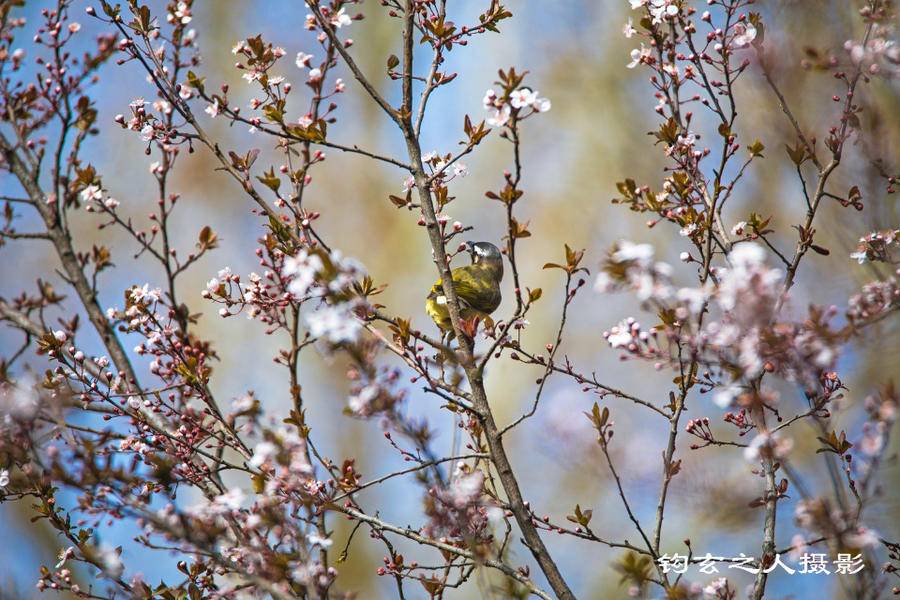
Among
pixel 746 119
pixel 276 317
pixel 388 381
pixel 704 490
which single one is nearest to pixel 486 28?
pixel 276 317

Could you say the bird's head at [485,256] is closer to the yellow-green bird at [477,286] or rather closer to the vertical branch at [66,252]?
the yellow-green bird at [477,286]

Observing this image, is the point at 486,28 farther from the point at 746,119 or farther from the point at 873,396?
the point at 746,119

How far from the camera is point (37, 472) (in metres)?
2.40

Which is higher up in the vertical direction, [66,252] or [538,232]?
[538,232]

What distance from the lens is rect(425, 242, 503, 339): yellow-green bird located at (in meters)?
4.48

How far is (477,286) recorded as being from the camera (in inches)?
192

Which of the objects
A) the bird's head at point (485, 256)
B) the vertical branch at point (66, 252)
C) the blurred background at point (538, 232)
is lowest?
the vertical branch at point (66, 252)

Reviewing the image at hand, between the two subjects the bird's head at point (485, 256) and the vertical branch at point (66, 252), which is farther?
the bird's head at point (485, 256)

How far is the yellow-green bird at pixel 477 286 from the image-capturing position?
4484 millimetres

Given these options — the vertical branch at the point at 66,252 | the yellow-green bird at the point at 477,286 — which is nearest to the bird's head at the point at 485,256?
the yellow-green bird at the point at 477,286

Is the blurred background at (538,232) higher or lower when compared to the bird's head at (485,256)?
higher

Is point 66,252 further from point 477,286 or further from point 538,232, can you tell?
point 538,232

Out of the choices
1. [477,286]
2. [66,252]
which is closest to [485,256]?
[477,286]

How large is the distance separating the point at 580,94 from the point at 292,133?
43.9ft
